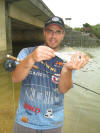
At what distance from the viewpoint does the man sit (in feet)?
5.88

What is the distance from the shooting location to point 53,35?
201 centimetres

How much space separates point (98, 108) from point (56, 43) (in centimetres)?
366

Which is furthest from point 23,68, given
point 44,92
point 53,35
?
point 53,35

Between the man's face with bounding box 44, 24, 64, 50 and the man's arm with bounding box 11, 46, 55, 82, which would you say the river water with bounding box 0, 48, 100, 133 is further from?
the man's arm with bounding box 11, 46, 55, 82

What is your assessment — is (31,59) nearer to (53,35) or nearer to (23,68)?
(23,68)

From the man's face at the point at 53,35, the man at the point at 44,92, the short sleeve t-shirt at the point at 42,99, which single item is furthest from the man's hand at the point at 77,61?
the man's face at the point at 53,35

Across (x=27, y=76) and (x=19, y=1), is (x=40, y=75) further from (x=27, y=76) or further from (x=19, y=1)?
(x=19, y=1)

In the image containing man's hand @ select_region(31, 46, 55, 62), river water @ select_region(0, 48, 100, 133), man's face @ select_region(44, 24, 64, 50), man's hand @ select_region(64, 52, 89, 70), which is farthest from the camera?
river water @ select_region(0, 48, 100, 133)

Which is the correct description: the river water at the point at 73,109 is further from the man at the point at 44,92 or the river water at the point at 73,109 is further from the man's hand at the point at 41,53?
the man's hand at the point at 41,53

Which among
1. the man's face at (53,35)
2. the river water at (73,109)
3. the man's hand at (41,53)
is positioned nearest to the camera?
the man's hand at (41,53)

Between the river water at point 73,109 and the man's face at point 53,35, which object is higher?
the man's face at point 53,35

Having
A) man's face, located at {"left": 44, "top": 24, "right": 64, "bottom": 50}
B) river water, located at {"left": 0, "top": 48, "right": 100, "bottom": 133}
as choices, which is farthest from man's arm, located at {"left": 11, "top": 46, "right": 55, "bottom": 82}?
river water, located at {"left": 0, "top": 48, "right": 100, "bottom": 133}

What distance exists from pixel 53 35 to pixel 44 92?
796 mm

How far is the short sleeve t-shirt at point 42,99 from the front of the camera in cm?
183
